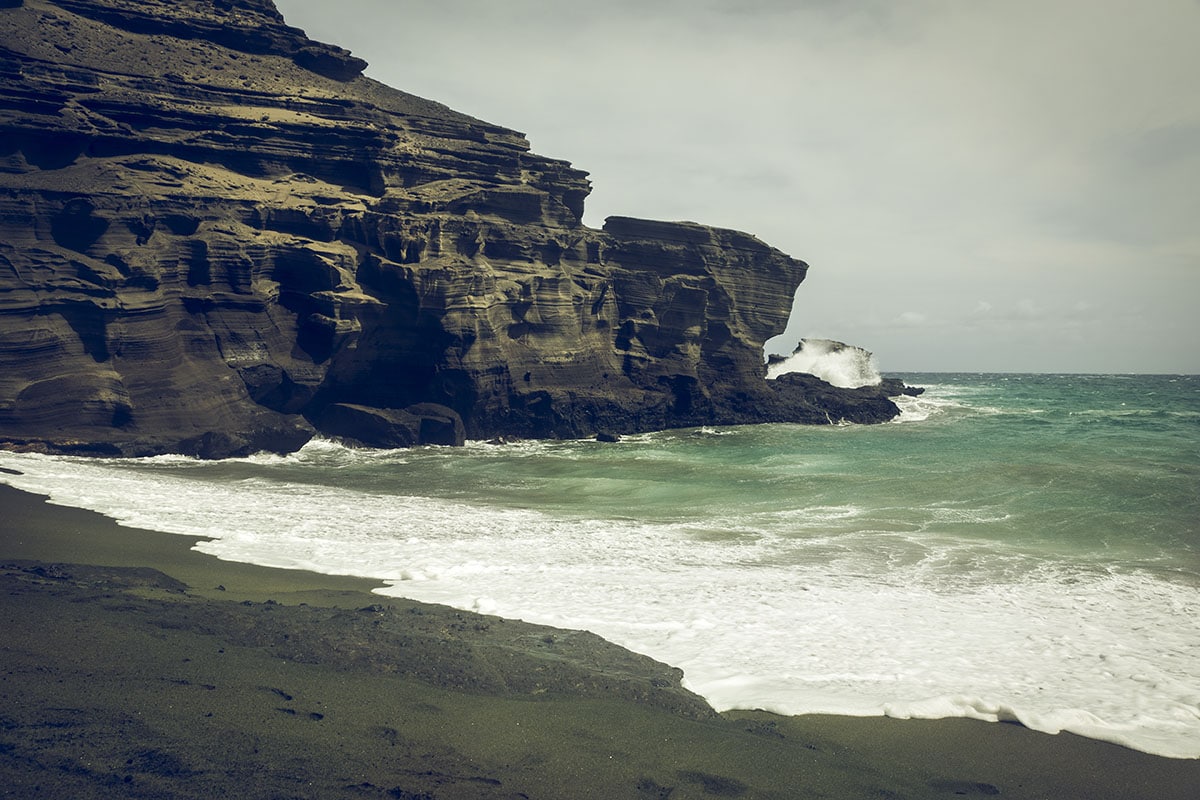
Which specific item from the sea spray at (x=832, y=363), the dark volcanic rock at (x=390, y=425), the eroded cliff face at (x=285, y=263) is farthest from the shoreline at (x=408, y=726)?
the sea spray at (x=832, y=363)

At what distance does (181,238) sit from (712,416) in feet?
80.8

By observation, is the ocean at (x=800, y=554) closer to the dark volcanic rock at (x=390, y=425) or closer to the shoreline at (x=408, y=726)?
the shoreline at (x=408, y=726)

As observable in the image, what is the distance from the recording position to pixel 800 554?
13641 mm

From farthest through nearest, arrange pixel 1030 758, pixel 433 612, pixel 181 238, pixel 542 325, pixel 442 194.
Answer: pixel 542 325 → pixel 442 194 → pixel 181 238 → pixel 433 612 → pixel 1030 758

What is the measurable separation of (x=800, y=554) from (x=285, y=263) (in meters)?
23.1

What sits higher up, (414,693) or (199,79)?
(199,79)

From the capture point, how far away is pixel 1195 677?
8.50 meters

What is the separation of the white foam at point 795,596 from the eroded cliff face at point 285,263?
8490 millimetres

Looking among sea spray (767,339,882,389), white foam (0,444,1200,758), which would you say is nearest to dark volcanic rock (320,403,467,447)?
white foam (0,444,1200,758)

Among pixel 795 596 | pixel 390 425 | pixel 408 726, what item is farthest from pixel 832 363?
pixel 408 726

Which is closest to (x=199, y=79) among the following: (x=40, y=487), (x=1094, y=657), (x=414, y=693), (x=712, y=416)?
(x=40, y=487)

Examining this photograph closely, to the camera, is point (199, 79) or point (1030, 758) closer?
point (1030, 758)

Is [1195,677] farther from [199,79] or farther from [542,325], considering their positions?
[199,79]

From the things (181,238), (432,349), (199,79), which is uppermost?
(199,79)
